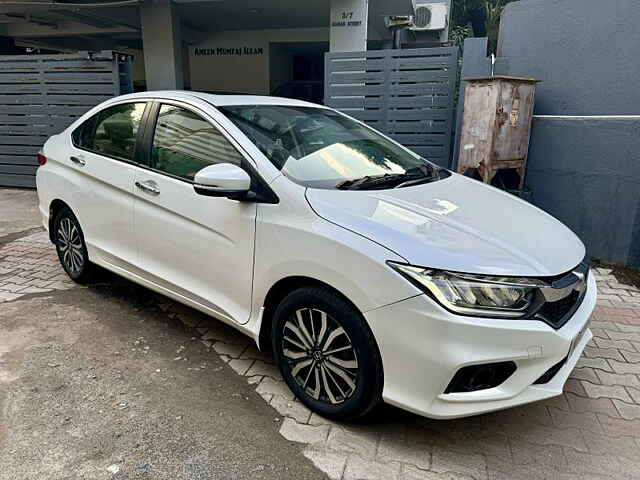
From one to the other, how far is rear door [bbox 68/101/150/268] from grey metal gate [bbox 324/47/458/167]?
11.5 feet

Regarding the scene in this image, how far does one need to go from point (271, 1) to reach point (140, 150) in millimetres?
7858

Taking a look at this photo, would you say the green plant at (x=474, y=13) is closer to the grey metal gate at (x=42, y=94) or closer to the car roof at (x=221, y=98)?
the grey metal gate at (x=42, y=94)

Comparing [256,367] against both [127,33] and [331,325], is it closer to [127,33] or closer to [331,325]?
[331,325]

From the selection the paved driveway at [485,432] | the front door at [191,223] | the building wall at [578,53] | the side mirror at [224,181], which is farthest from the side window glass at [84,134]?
the building wall at [578,53]

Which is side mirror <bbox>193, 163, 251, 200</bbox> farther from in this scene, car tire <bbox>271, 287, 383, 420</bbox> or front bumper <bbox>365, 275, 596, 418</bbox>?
front bumper <bbox>365, 275, 596, 418</bbox>

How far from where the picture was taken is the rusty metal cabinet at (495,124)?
5.10 meters

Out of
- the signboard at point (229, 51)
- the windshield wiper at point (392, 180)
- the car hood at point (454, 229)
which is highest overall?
the signboard at point (229, 51)

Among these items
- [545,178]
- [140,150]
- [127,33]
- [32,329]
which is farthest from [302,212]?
[127,33]

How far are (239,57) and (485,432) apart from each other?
13.6 meters

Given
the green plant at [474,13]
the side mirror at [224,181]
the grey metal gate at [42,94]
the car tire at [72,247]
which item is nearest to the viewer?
the side mirror at [224,181]

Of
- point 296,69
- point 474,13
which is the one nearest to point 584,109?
point 296,69

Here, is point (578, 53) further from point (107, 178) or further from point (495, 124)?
point (107, 178)

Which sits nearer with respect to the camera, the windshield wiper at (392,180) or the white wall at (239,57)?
the windshield wiper at (392,180)

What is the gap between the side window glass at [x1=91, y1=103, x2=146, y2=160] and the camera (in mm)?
3609
